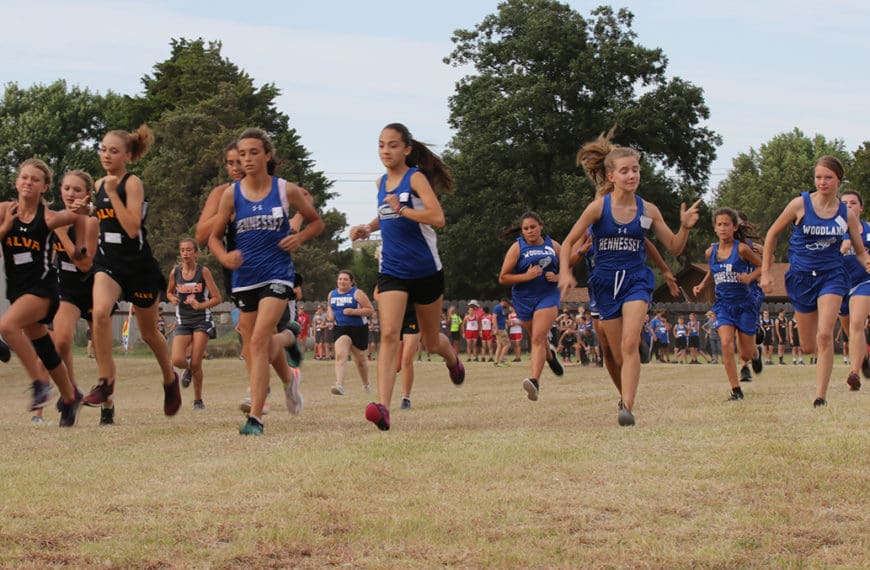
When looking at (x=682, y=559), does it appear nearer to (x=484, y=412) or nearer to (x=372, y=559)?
(x=372, y=559)

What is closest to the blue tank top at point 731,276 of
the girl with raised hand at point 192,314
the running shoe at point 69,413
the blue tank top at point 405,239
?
the blue tank top at point 405,239

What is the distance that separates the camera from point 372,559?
530 cm

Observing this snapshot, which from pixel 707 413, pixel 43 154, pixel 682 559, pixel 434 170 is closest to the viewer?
pixel 682 559

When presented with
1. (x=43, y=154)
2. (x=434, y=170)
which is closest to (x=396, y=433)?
(x=434, y=170)

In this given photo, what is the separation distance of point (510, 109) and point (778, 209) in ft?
124

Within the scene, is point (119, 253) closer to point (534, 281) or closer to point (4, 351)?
point (4, 351)

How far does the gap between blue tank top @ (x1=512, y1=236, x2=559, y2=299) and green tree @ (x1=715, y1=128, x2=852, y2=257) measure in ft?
240

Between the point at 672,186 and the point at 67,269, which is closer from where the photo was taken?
the point at 67,269

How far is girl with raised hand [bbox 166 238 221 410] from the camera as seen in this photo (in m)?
15.0

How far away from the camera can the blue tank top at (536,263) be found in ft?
47.9

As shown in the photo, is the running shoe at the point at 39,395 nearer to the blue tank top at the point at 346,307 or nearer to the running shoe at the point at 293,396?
the running shoe at the point at 293,396

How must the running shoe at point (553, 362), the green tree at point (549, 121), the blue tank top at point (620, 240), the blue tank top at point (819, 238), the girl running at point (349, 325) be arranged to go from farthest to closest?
1. the green tree at point (549, 121)
2. the girl running at point (349, 325)
3. the running shoe at point (553, 362)
4. the blue tank top at point (819, 238)
5. the blue tank top at point (620, 240)

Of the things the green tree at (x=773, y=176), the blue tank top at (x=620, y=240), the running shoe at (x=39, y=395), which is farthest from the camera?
the green tree at (x=773, y=176)

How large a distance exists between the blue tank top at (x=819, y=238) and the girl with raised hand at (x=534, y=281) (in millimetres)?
3310
